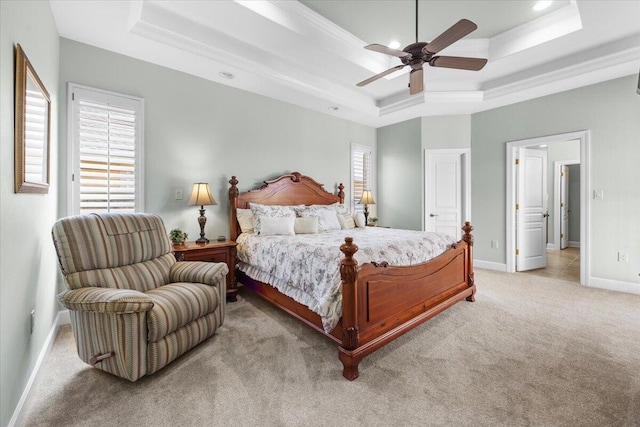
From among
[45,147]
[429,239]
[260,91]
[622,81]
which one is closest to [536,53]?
[622,81]

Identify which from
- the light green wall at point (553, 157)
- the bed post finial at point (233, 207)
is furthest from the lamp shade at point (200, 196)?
the light green wall at point (553, 157)

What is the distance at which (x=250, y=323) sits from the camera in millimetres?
2807

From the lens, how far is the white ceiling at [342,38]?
106 inches

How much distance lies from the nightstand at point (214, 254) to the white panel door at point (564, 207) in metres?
7.75

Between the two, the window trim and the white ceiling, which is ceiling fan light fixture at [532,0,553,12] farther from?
the window trim

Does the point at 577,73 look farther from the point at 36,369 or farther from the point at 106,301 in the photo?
the point at 36,369

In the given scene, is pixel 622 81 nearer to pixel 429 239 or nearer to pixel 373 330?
pixel 429 239

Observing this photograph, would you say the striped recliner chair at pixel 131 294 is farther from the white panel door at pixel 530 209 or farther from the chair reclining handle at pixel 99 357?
the white panel door at pixel 530 209

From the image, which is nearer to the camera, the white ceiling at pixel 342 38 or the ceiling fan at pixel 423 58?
the ceiling fan at pixel 423 58

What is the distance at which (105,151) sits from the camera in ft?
9.86

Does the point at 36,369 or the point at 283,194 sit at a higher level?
the point at 283,194

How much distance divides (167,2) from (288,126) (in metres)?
2.25

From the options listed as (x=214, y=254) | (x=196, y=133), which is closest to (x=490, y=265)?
(x=214, y=254)

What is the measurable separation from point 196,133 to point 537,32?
14.2 ft
